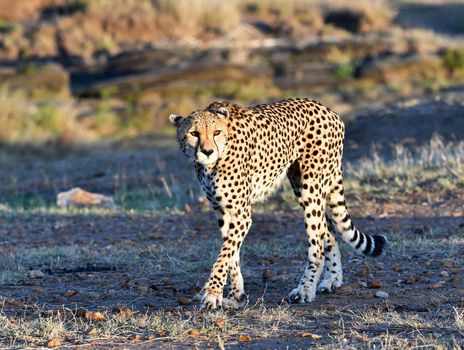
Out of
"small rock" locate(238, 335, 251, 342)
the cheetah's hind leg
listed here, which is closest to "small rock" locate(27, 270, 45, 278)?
the cheetah's hind leg

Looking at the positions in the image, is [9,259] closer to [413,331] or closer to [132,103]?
[413,331]

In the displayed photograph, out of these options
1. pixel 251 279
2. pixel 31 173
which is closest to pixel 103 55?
pixel 31 173

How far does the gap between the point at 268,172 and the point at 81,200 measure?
18.8 ft

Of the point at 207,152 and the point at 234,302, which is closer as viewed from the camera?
the point at 207,152

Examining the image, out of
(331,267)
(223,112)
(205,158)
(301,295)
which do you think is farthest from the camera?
(331,267)

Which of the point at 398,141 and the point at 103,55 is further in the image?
the point at 103,55

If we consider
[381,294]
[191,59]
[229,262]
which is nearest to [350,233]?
[381,294]

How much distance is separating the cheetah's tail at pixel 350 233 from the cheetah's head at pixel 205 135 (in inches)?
44.4

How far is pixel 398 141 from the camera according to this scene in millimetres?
14523

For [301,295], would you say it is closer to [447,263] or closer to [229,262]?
[229,262]

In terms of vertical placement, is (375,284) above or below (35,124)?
above

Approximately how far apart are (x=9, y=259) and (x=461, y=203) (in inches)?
180

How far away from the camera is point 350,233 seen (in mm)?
6633

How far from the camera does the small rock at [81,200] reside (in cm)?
1146
